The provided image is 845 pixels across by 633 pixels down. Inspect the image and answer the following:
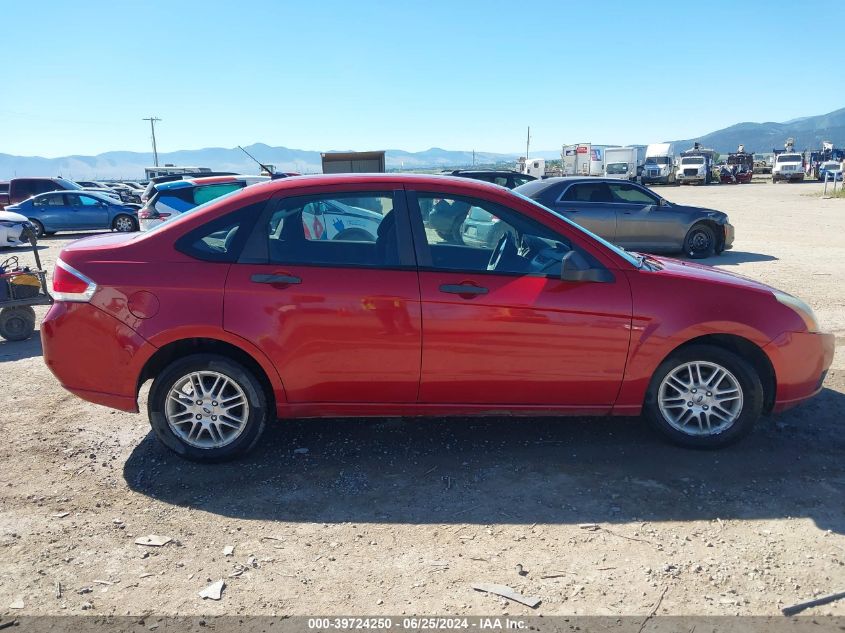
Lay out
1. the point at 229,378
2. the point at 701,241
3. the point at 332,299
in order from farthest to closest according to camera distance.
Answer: the point at 701,241, the point at 229,378, the point at 332,299

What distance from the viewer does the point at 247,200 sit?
3.98 metres

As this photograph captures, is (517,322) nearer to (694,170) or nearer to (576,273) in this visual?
(576,273)

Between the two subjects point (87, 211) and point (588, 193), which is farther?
point (87, 211)

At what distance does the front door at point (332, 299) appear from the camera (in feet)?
12.5

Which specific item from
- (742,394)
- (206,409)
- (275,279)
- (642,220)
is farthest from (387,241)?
(642,220)

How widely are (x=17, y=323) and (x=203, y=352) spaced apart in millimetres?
4564

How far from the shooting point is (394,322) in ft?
12.5

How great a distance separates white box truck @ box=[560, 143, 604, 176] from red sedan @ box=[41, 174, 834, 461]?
160ft

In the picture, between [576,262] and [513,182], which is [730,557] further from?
[513,182]

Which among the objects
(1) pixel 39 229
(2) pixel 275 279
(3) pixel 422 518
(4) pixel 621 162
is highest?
(4) pixel 621 162

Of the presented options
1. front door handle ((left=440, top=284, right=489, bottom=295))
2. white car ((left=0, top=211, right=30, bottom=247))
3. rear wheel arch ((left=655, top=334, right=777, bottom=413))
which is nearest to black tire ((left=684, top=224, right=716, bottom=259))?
rear wheel arch ((left=655, top=334, right=777, bottom=413))

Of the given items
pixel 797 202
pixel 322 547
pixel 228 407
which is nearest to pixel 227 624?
pixel 322 547

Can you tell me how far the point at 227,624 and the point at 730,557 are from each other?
2.35 metres

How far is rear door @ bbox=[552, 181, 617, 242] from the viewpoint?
476 inches
